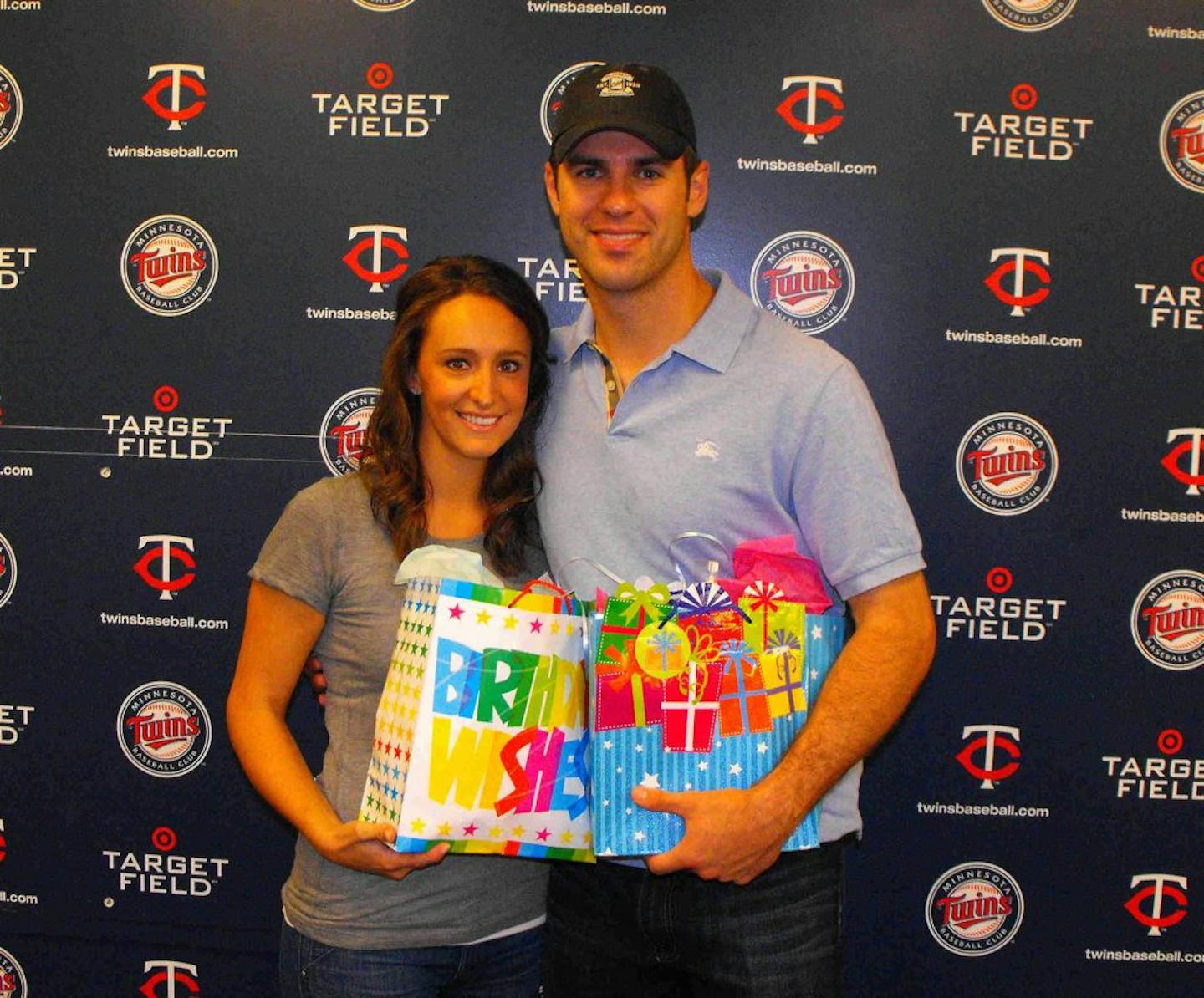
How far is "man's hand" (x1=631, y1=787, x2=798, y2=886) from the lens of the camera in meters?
1.37

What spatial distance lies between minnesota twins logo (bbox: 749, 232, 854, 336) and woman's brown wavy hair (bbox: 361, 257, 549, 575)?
0.93 m

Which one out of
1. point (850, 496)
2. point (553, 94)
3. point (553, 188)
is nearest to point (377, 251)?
point (553, 94)

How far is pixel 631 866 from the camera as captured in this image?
1555 millimetres

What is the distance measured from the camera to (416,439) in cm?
174

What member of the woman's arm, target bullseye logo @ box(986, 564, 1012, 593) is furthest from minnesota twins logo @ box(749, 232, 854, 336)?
the woman's arm

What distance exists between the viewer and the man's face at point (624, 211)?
1614mm

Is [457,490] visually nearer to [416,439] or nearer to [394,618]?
[416,439]

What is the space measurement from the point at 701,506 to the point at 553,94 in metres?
1.34

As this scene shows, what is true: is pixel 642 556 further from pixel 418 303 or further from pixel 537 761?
pixel 418 303

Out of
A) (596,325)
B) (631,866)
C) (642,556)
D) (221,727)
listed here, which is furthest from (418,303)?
(221,727)

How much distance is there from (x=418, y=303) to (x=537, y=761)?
0.76 m

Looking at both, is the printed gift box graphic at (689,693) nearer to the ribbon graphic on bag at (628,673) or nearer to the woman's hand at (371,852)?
the ribbon graphic on bag at (628,673)

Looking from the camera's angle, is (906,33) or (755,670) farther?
(906,33)

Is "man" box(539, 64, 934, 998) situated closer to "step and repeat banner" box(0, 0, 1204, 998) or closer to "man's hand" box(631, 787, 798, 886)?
"man's hand" box(631, 787, 798, 886)
